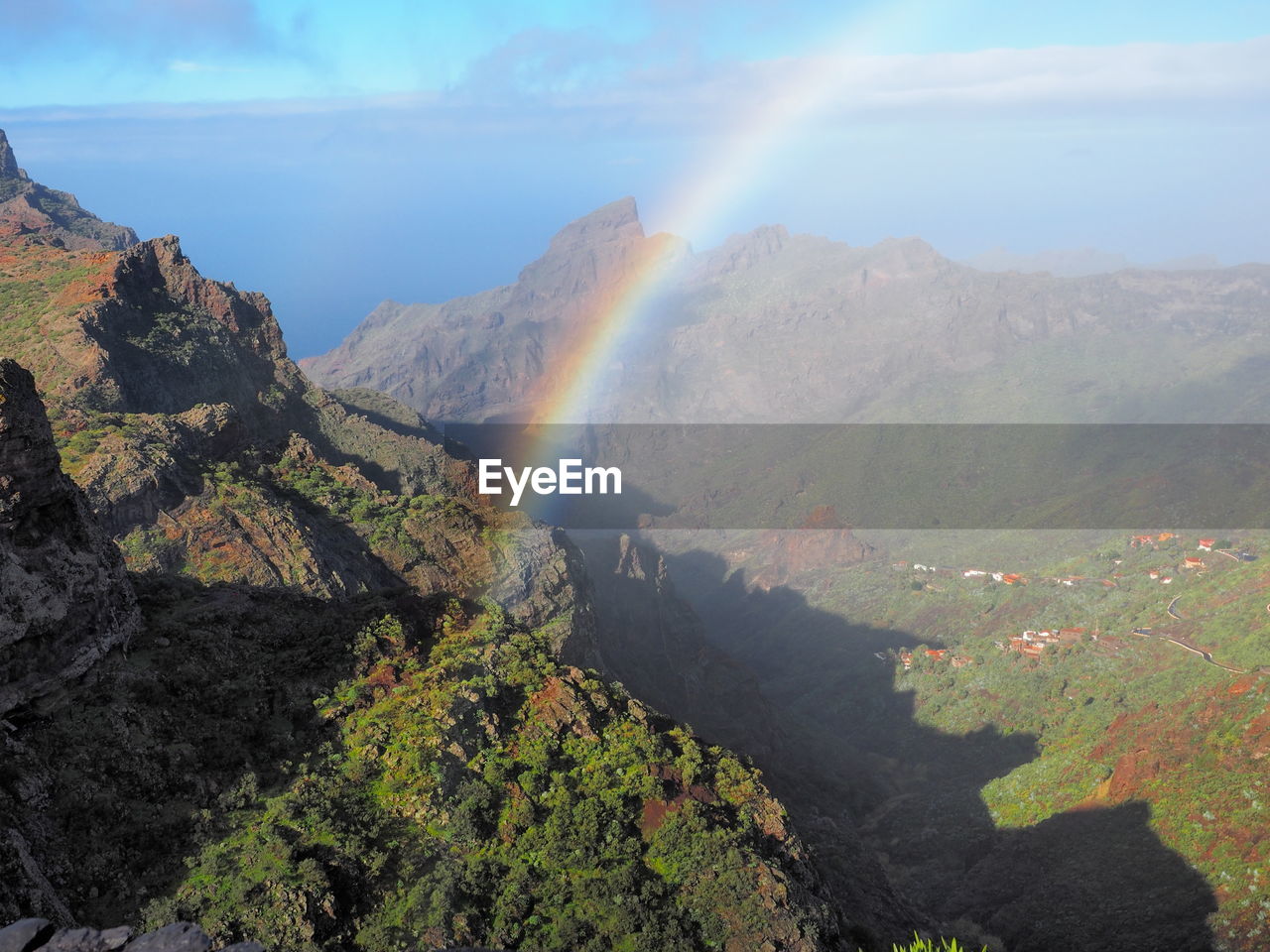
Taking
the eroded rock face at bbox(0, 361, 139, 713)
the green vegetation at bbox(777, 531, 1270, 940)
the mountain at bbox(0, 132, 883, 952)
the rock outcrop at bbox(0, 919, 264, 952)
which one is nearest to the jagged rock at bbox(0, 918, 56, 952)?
the rock outcrop at bbox(0, 919, 264, 952)

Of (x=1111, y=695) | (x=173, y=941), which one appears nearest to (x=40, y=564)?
(x=173, y=941)

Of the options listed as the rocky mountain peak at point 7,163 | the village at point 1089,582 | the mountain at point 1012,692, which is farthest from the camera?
the rocky mountain peak at point 7,163

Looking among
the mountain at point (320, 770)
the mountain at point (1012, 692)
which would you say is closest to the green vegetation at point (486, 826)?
the mountain at point (320, 770)

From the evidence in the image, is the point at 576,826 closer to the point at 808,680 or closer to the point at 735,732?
the point at 735,732

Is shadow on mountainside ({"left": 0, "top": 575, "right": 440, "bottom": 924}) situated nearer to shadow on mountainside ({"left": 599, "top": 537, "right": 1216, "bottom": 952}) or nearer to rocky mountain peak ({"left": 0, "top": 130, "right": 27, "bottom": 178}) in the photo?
shadow on mountainside ({"left": 599, "top": 537, "right": 1216, "bottom": 952})

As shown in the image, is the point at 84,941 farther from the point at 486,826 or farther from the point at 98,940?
the point at 486,826

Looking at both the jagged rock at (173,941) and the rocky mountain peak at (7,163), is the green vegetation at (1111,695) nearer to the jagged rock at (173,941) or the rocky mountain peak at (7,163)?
the jagged rock at (173,941)
